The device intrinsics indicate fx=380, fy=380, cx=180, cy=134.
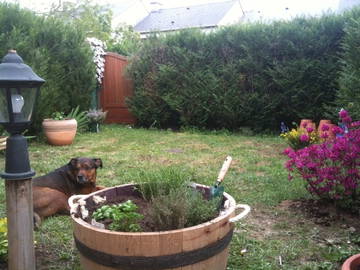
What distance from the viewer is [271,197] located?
433 cm

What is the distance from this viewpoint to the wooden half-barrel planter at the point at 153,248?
192 cm

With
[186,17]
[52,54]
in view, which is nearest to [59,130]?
[52,54]

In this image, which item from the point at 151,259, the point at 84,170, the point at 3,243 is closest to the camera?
the point at 151,259

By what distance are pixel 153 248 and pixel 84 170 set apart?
7.10 feet

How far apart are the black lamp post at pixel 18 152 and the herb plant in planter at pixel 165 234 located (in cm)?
30

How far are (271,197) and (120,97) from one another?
8594mm

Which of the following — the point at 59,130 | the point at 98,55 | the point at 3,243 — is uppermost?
the point at 98,55

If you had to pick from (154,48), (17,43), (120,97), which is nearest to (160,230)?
(17,43)

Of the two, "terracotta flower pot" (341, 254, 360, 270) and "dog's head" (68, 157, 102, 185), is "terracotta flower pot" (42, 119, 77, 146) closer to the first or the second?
"dog's head" (68, 157, 102, 185)

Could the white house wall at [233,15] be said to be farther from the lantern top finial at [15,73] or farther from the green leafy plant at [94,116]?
the lantern top finial at [15,73]

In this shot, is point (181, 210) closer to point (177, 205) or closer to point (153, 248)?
point (177, 205)

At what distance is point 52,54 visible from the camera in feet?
30.3

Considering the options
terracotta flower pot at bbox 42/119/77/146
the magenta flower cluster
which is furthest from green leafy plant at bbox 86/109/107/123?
the magenta flower cluster

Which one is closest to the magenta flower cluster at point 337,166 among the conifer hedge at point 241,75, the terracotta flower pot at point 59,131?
the conifer hedge at point 241,75
